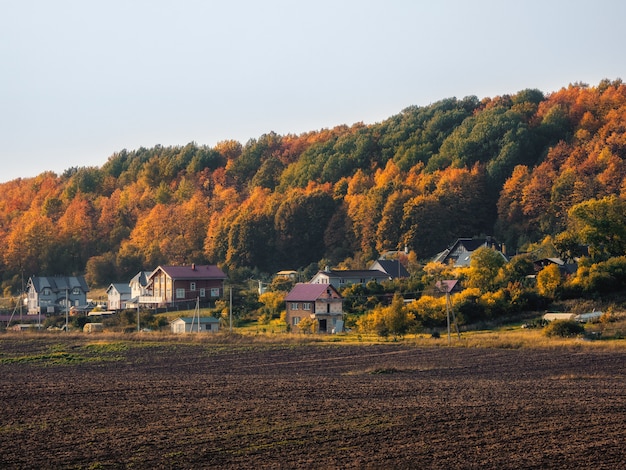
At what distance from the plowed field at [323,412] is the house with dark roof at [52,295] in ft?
165

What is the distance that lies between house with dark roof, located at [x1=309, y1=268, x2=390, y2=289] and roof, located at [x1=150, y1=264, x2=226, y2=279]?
35.0 ft

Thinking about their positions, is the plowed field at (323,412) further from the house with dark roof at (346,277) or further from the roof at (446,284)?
the house with dark roof at (346,277)

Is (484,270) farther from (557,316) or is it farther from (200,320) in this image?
(200,320)

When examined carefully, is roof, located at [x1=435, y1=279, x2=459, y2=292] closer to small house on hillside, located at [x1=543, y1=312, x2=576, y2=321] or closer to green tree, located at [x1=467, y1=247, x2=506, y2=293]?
green tree, located at [x1=467, y1=247, x2=506, y2=293]

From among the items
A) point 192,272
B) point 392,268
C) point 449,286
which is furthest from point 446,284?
point 192,272

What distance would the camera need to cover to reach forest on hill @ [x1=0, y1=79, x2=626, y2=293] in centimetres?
8688

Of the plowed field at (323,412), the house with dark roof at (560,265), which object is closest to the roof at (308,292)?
the house with dark roof at (560,265)

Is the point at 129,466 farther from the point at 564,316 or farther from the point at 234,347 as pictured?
the point at 564,316

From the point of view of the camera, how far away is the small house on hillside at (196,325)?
63.6 m

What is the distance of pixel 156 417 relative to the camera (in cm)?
2483

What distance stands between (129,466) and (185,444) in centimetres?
221

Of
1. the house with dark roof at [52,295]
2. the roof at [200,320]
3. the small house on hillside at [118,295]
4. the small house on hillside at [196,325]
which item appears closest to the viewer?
the small house on hillside at [196,325]

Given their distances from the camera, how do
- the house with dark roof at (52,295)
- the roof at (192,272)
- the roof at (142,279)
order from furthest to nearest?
the house with dark roof at (52,295), the roof at (142,279), the roof at (192,272)

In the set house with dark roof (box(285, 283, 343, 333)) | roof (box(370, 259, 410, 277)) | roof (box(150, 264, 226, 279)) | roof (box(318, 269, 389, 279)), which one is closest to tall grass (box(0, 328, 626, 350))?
house with dark roof (box(285, 283, 343, 333))
